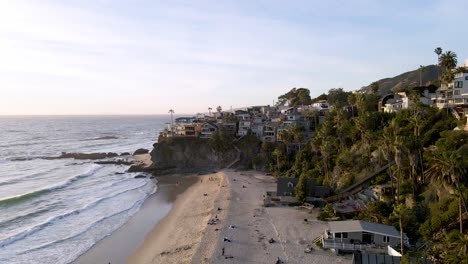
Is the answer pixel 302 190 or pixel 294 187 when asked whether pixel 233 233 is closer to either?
pixel 302 190

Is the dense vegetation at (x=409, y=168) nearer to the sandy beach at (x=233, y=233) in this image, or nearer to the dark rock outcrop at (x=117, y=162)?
the sandy beach at (x=233, y=233)

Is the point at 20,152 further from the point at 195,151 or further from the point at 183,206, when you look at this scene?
the point at 183,206

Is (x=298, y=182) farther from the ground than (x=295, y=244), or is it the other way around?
(x=298, y=182)

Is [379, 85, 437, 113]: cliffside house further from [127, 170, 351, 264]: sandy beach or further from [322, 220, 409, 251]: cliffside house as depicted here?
[322, 220, 409, 251]: cliffside house

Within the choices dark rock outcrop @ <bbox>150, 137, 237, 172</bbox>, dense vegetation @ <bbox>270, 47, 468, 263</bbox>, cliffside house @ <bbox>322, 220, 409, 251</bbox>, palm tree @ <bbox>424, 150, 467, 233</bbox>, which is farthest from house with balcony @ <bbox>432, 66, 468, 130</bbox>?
dark rock outcrop @ <bbox>150, 137, 237, 172</bbox>

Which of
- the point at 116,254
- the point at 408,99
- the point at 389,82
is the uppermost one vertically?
the point at 389,82

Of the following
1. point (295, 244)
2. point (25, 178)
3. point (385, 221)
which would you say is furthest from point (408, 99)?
point (25, 178)

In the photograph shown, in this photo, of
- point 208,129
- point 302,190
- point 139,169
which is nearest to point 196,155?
point 208,129
